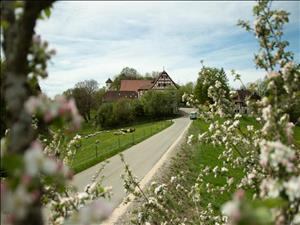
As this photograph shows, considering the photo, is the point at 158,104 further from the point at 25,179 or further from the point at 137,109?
the point at 25,179

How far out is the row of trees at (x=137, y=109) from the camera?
84.8 meters

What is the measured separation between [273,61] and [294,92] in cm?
88

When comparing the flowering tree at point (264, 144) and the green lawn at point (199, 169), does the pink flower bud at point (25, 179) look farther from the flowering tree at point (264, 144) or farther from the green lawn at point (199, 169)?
the green lawn at point (199, 169)

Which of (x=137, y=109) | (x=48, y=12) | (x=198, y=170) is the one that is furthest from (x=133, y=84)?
(x=48, y=12)

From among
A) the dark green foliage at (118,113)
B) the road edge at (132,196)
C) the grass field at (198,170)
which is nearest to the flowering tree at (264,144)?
the road edge at (132,196)

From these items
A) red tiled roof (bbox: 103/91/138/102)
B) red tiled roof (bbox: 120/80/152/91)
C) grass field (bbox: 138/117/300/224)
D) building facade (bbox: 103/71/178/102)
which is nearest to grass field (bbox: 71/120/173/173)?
grass field (bbox: 138/117/300/224)

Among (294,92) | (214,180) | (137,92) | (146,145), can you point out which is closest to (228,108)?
(294,92)

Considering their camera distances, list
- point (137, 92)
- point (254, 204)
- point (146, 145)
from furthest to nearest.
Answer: point (137, 92)
point (146, 145)
point (254, 204)

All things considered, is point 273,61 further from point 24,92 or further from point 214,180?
point 214,180

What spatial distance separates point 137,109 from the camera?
91812 mm

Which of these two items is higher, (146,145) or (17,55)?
(17,55)

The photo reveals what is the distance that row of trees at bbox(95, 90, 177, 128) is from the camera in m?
84.8

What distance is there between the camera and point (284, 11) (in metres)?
4.96

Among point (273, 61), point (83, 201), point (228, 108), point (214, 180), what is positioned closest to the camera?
point (83, 201)
